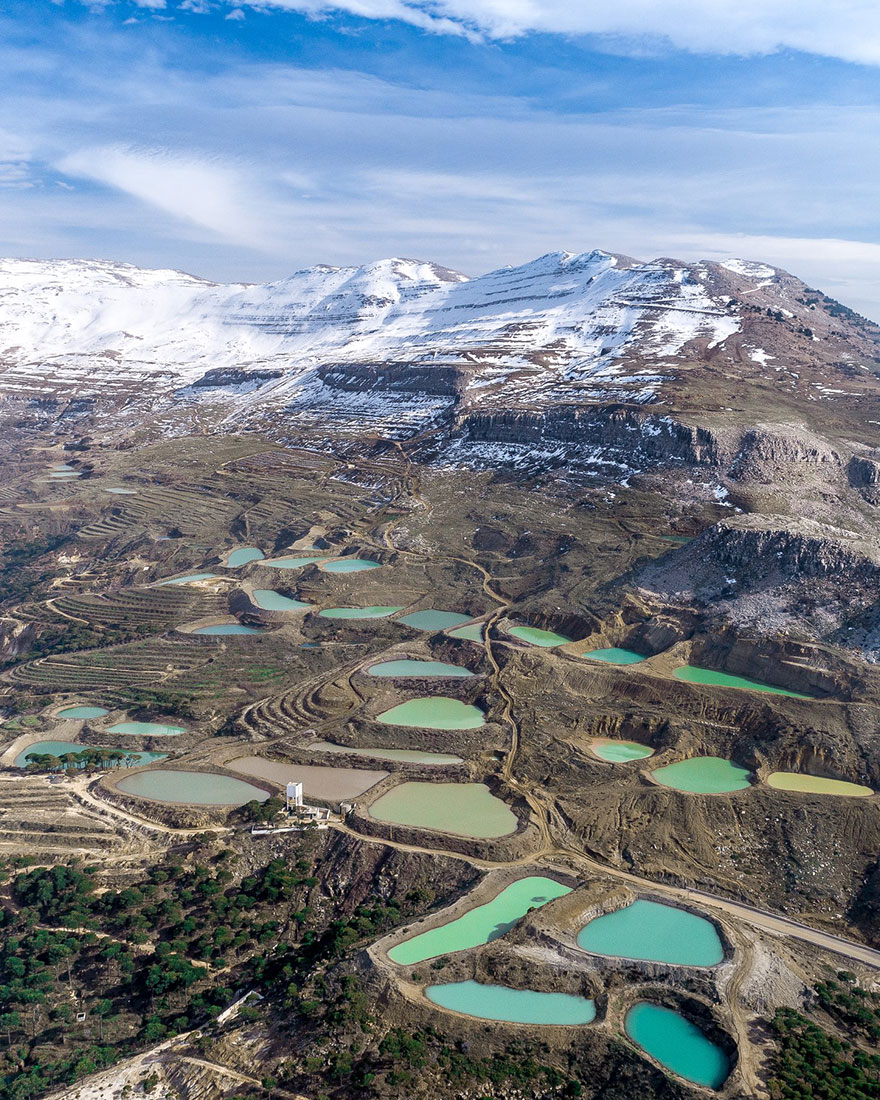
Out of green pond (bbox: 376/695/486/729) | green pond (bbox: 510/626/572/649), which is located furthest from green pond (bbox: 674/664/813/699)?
green pond (bbox: 376/695/486/729)

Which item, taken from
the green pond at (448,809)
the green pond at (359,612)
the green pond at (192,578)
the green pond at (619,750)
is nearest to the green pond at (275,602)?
the green pond at (359,612)

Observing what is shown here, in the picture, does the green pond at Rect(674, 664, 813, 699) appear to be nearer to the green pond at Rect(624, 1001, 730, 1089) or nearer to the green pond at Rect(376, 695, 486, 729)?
the green pond at Rect(376, 695, 486, 729)

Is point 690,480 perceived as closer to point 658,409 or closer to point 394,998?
point 658,409

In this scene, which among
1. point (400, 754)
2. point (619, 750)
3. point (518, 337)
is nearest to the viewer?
point (400, 754)

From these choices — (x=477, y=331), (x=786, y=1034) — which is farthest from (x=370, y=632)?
(x=477, y=331)

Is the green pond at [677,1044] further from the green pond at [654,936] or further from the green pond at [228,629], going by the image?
the green pond at [228,629]

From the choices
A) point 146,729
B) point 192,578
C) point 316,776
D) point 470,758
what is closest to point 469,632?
point 470,758

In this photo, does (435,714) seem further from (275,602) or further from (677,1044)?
(677,1044)
